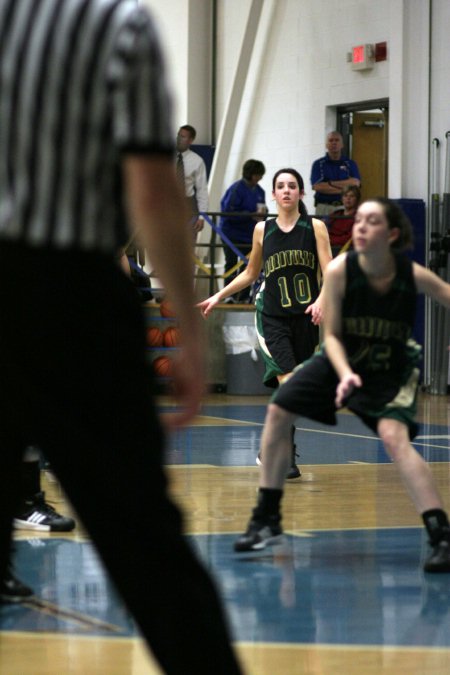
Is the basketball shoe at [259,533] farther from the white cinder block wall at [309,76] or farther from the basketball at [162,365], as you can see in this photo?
the white cinder block wall at [309,76]

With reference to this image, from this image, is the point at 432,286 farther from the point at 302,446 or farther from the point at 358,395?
the point at 302,446

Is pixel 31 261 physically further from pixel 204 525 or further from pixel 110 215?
pixel 204 525

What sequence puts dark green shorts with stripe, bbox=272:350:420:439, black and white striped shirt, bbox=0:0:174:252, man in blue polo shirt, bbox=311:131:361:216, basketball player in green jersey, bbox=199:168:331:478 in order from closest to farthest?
black and white striped shirt, bbox=0:0:174:252 < dark green shorts with stripe, bbox=272:350:420:439 < basketball player in green jersey, bbox=199:168:331:478 < man in blue polo shirt, bbox=311:131:361:216

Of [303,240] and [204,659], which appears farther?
[303,240]

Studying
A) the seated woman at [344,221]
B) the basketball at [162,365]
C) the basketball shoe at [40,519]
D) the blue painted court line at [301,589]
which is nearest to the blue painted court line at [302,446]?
the basketball shoe at [40,519]

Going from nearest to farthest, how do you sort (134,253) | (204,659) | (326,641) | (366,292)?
(204,659), (326,641), (366,292), (134,253)

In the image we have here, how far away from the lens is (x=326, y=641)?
3.96 meters

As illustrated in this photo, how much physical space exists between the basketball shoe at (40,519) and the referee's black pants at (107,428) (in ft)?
12.2

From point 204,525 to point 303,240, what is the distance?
86.2 inches

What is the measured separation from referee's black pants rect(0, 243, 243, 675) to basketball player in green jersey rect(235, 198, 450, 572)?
3.02 metres

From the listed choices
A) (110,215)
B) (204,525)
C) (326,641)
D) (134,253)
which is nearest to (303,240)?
(204,525)

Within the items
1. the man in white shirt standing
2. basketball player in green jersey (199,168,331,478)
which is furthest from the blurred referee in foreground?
the man in white shirt standing

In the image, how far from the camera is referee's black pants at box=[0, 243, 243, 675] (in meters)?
2.19

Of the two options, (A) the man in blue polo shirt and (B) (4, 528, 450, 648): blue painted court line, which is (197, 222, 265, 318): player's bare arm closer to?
(B) (4, 528, 450, 648): blue painted court line
